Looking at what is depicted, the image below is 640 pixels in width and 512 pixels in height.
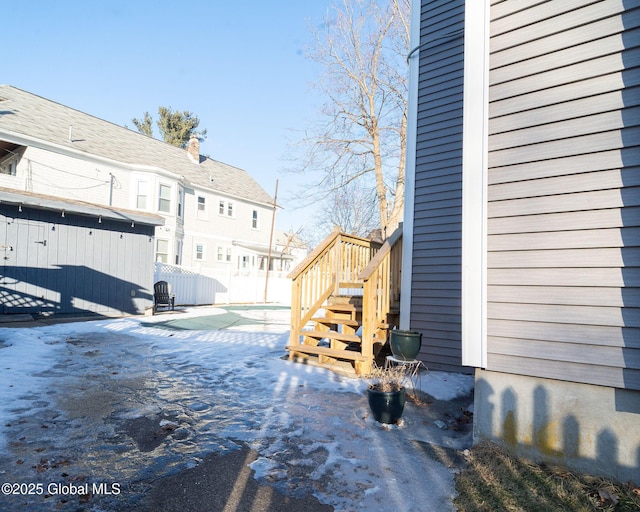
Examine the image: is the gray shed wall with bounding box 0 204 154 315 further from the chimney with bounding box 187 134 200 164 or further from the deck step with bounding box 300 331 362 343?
the chimney with bounding box 187 134 200 164

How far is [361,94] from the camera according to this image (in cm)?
1346

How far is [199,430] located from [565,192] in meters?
3.32

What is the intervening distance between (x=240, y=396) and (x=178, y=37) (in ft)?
44.4

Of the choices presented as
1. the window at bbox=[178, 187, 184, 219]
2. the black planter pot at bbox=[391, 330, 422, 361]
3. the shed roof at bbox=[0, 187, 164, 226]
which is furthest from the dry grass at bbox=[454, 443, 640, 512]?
the window at bbox=[178, 187, 184, 219]

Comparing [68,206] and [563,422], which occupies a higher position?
[68,206]

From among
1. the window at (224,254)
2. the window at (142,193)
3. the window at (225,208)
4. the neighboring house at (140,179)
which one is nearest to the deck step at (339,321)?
the neighboring house at (140,179)

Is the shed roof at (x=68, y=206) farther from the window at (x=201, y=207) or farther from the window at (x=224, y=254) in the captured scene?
the window at (x=224, y=254)

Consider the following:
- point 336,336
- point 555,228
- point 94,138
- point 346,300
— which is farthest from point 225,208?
point 555,228

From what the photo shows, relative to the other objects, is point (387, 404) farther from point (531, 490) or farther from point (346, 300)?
point (346, 300)

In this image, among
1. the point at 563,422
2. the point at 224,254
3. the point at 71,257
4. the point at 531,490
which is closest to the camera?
the point at 531,490

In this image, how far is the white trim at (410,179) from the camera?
557cm

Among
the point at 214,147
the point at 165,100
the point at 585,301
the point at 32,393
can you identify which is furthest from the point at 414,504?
the point at 165,100

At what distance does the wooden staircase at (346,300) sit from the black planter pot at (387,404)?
1.54 m

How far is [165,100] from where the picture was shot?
29.6 m
